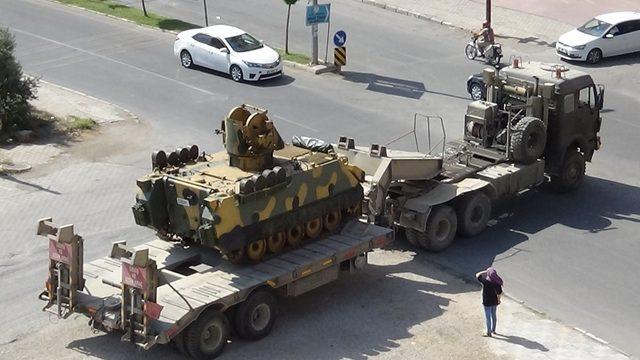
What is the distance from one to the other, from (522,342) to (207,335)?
4.96 m

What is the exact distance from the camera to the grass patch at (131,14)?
119 ft

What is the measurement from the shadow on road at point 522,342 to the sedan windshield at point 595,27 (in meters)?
18.9

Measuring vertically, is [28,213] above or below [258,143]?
below

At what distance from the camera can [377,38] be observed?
3597 cm

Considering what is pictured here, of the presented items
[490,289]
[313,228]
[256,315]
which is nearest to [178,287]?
[256,315]

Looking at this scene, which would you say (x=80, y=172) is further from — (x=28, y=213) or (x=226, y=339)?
(x=226, y=339)

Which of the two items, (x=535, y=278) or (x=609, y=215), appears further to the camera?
(x=609, y=215)

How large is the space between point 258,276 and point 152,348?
195cm

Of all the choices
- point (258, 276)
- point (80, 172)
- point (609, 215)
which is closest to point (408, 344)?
point (258, 276)

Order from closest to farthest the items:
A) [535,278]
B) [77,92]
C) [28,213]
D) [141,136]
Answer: [535,278], [28,213], [141,136], [77,92]

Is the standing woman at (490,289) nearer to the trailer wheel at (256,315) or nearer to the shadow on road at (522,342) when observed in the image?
the shadow on road at (522,342)

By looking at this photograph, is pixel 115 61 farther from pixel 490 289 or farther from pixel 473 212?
pixel 490 289

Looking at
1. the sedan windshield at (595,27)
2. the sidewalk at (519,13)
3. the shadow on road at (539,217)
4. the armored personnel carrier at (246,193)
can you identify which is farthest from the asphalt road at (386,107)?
the armored personnel carrier at (246,193)

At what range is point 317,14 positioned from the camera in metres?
32.2
